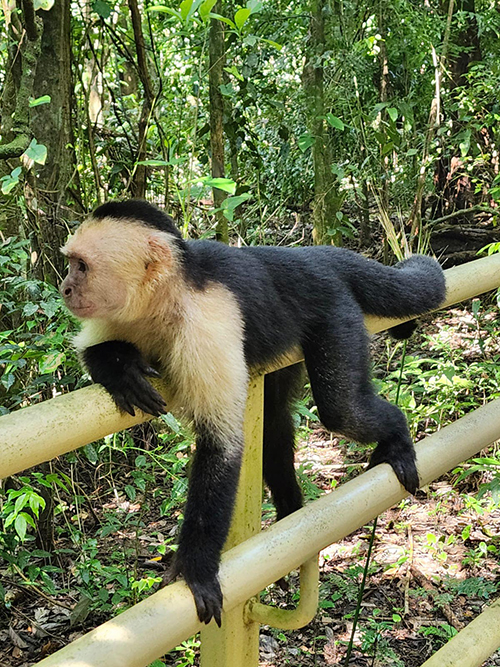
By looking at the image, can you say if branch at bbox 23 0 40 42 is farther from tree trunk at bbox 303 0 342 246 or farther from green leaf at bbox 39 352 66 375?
tree trunk at bbox 303 0 342 246

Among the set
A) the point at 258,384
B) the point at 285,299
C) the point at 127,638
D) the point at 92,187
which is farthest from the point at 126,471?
the point at 127,638

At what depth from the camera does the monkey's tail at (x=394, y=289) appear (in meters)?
2.21

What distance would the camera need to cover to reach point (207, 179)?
2520 millimetres

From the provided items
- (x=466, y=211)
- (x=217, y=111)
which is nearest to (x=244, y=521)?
(x=217, y=111)

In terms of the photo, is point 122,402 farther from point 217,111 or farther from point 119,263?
point 217,111

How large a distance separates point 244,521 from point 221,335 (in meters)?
0.44

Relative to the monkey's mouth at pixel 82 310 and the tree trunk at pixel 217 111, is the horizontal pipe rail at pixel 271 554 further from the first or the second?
the tree trunk at pixel 217 111

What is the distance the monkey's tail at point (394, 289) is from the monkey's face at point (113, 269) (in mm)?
794

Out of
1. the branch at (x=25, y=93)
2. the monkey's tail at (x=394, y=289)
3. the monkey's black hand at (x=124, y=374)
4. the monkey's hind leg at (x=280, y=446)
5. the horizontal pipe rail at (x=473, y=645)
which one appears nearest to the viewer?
the monkey's black hand at (x=124, y=374)

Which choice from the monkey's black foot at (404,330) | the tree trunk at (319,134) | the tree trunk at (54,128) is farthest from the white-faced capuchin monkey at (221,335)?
the tree trunk at (319,134)

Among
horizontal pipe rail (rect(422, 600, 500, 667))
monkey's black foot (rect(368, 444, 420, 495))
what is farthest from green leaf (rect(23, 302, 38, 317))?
horizontal pipe rail (rect(422, 600, 500, 667))

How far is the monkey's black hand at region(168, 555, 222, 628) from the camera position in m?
1.07

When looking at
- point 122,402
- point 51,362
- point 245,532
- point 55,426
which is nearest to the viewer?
point 55,426

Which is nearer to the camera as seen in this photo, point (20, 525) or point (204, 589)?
point (204, 589)
